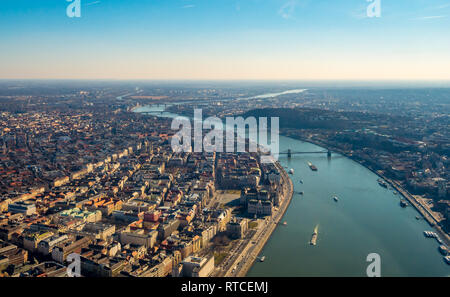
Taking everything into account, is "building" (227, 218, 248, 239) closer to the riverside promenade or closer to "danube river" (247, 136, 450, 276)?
the riverside promenade

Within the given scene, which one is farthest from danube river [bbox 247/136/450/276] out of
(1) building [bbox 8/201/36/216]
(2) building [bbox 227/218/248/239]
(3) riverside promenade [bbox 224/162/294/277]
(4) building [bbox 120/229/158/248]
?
(1) building [bbox 8/201/36/216]

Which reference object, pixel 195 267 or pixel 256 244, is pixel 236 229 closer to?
pixel 256 244

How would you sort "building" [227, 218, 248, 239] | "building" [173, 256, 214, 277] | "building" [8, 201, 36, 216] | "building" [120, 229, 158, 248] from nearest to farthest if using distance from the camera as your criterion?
"building" [173, 256, 214, 277]
"building" [120, 229, 158, 248]
"building" [227, 218, 248, 239]
"building" [8, 201, 36, 216]

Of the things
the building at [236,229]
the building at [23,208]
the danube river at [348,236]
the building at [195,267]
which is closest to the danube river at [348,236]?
the danube river at [348,236]

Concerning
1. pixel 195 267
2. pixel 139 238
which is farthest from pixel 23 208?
pixel 195 267

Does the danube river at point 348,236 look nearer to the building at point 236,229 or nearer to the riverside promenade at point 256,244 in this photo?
the riverside promenade at point 256,244

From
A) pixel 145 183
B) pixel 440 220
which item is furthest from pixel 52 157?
pixel 440 220

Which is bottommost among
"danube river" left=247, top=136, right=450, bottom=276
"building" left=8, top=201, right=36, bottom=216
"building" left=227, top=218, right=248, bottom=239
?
"danube river" left=247, top=136, right=450, bottom=276
